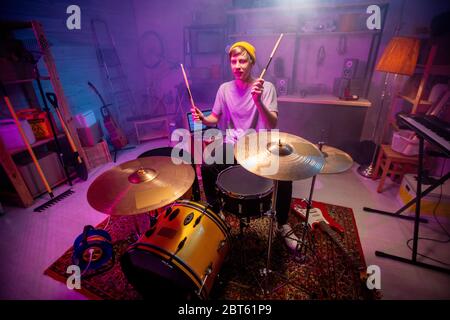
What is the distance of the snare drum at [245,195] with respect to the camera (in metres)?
1.59

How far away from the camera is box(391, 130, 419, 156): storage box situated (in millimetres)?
2579

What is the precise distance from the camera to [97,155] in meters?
3.75

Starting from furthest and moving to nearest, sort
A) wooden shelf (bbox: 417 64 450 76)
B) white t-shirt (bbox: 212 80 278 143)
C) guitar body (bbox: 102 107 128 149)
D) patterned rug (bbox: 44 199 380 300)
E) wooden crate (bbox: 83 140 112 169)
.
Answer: guitar body (bbox: 102 107 128 149), wooden crate (bbox: 83 140 112 169), wooden shelf (bbox: 417 64 450 76), white t-shirt (bbox: 212 80 278 143), patterned rug (bbox: 44 199 380 300)

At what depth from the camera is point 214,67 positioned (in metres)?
4.63

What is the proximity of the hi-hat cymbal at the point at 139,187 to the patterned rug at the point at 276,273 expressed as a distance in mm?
570

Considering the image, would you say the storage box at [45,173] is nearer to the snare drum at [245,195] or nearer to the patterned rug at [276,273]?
the patterned rug at [276,273]

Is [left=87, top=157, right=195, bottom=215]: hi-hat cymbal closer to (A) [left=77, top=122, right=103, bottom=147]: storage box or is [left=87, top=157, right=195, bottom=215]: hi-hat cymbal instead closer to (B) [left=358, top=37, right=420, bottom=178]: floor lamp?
(A) [left=77, top=122, right=103, bottom=147]: storage box

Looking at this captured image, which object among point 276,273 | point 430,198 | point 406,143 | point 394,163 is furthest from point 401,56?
point 276,273

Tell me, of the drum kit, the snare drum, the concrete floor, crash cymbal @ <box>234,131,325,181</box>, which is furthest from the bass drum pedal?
crash cymbal @ <box>234,131,325,181</box>

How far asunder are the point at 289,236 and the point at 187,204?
3.57 feet

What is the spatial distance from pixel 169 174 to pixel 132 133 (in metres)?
4.03

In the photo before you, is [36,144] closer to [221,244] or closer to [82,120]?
[82,120]

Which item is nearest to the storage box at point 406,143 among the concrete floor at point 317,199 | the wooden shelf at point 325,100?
the concrete floor at point 317,199

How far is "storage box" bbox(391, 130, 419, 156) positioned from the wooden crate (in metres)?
4.26
